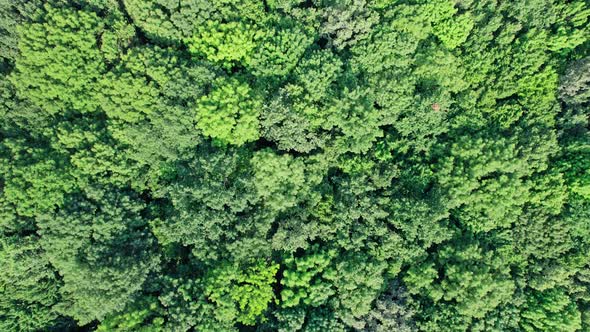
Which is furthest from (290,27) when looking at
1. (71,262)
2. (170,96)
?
(71,262)

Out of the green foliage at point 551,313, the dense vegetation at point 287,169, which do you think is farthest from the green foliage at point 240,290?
the green foliage at point 551,313

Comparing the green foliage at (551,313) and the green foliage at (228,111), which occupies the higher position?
the green foliage at (228,111)

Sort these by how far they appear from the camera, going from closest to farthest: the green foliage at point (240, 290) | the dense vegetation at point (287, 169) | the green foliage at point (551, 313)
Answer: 1. the green foliage at point (240, 290)
2. the dense vegetation at point (287, 169)
3. the green foliage at point (551, 313)

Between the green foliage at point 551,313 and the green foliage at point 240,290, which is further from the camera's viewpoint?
the green foliage at point 551,313

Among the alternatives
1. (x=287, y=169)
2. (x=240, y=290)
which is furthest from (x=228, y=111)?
(x=240, y=290)

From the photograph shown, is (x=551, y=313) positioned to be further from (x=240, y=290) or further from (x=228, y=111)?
(x=228, y=111)

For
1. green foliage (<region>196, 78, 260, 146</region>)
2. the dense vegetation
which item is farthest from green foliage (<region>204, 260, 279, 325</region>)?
green foliage (<region>196, 78, 260, 146</region>)

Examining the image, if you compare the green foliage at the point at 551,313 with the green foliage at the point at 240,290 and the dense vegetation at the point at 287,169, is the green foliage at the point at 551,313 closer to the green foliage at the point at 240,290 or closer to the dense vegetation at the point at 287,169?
the dense vegetation at the point at 287,169

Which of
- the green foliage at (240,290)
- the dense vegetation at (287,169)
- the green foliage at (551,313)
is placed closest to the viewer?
the green foliage at (240,290)

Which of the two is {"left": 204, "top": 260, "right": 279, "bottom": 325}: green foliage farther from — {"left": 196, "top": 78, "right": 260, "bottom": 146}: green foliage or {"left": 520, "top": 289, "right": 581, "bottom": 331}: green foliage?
{"left": 520, "top": 289, "right": 581, "bottom": 331}: green foliage
